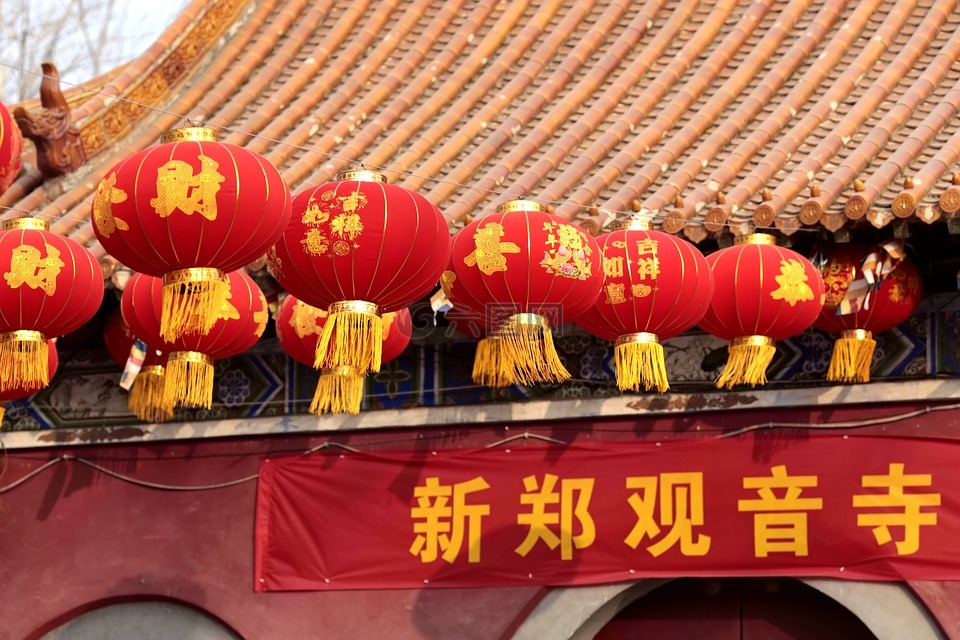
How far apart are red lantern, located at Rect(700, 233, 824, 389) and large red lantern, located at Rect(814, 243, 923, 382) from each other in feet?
1.65

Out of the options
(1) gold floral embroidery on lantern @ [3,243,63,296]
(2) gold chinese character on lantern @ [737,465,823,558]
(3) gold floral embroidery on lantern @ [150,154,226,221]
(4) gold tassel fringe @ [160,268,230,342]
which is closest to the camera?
(3) gold floral embroidery on lantern @ [150,154,226,221]

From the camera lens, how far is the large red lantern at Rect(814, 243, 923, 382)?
24.2ft

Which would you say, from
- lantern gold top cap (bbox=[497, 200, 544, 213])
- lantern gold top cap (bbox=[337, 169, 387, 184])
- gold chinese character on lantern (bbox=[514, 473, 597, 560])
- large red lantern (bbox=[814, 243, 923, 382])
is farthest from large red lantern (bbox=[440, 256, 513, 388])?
large red lantern (bbox=[814, 243, 923, 382])

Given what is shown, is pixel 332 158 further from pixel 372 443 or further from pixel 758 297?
pixel 758 297

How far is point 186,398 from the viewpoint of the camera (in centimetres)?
669

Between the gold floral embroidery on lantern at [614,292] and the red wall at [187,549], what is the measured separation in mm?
1611

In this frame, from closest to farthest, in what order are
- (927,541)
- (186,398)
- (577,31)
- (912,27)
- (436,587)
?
(186,398) < (927,541) < (436,587) < (912,27) < (577,31)

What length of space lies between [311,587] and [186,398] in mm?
1891

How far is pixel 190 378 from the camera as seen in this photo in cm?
664

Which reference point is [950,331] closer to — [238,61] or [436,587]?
[436,587]

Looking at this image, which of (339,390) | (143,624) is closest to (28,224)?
(339,390)

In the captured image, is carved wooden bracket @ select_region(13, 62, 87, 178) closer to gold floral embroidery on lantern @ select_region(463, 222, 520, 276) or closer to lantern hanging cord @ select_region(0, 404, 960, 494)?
lantern hanging cord @ select_region(0, 404, 960, 494)

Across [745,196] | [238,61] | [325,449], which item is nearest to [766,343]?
[745,196]

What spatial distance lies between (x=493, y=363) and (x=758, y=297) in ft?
3.68
